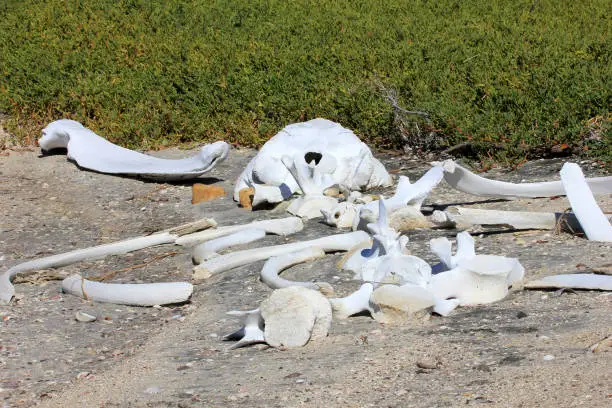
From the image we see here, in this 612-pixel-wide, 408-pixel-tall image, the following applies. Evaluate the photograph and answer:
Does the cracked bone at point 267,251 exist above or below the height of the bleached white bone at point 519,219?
below

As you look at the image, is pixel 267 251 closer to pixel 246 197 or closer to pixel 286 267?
pixel 286 267

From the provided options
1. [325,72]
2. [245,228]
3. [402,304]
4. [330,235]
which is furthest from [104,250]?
[325,72]

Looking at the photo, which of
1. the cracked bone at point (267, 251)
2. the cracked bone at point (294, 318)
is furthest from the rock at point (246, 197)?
the cracked bone at point (294, 318)

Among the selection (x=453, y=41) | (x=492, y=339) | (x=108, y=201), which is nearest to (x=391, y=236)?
(x=492, y=339)

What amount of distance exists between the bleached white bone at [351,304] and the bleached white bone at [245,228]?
1.60m

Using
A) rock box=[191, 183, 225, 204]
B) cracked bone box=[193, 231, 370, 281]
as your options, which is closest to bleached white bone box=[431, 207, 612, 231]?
cracked bone box=[193, 231, 370, 281]

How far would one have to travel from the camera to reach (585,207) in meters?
4.89

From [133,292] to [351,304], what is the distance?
1.21 meters

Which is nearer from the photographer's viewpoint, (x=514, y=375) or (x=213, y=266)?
(x=514, y=375)

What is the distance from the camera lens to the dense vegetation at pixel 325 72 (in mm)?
7336

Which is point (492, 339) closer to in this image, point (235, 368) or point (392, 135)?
point (235, 368)

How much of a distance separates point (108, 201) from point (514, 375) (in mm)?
4188

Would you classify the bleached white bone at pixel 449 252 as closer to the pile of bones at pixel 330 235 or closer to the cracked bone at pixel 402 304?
the pile of bones at pixel 330 235

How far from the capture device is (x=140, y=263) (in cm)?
551
